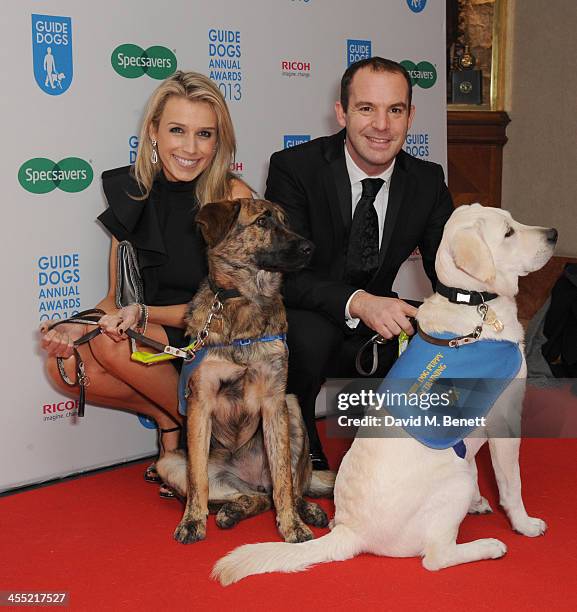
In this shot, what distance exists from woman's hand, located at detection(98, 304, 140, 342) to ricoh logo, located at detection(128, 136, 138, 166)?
73 cm

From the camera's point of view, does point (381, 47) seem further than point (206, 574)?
Yes

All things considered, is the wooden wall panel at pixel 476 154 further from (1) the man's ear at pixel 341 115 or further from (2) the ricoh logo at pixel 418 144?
(1) the man's ear at pixel 341 115

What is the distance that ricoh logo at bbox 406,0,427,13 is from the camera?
451 cm

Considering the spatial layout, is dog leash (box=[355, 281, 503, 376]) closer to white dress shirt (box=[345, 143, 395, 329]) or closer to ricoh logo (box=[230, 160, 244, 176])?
white dress shirt (box=[345, 143, 395, 329])

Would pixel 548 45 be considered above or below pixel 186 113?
above

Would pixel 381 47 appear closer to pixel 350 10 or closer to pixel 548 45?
pixel 350 10

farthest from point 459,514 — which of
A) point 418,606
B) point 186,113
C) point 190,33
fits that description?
point 190,33

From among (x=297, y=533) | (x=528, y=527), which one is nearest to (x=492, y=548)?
(x=528, y=527)

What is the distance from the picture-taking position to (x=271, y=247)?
2809 millimetres

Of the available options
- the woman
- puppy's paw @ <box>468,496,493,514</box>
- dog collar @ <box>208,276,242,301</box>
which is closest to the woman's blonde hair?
the woman

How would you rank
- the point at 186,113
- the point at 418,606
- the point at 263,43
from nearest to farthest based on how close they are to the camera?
the point at 418,606
the point at 186,113
the point at 263,43

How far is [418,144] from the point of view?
181 inches

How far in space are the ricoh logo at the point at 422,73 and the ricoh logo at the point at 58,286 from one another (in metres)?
2.11

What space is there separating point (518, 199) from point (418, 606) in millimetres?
4324
